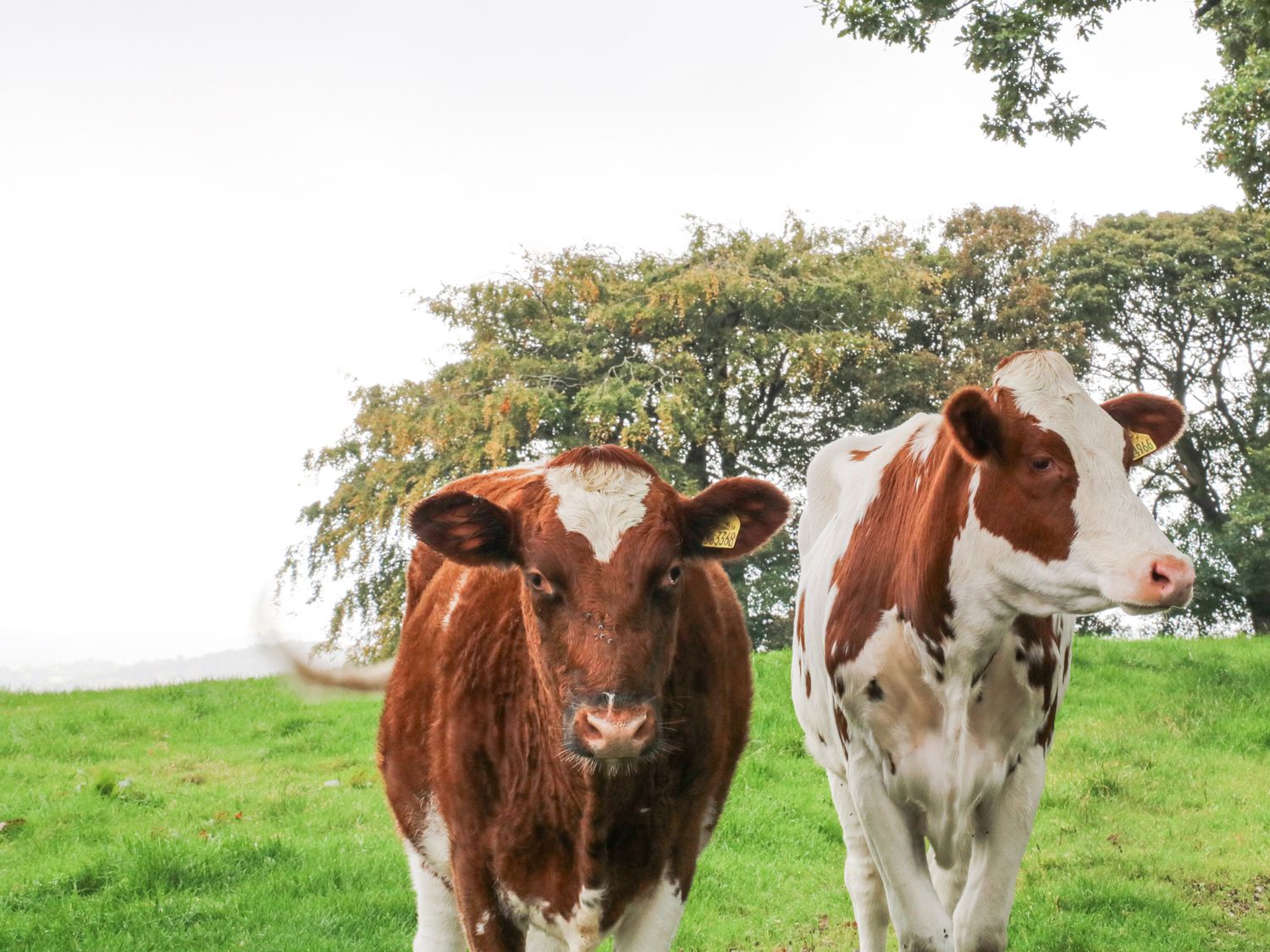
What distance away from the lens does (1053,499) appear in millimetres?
3957

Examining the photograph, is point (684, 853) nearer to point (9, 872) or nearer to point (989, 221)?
point (9, 872)

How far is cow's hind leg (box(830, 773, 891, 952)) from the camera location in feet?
18.0

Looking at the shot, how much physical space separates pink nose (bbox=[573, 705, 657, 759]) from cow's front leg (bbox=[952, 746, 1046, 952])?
204 cm

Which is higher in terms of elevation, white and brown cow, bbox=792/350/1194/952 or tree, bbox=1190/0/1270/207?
tree, bbox=1190/0/1270/207

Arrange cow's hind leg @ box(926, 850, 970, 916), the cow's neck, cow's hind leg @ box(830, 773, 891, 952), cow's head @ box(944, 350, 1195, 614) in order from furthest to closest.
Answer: cow's hind leg @ box(830, 773, 891, 952)
cow's hind leg @ box(926, 850, 970, 916)
the cow's neck
cow's head @ box(944, 350, 1195, 614)

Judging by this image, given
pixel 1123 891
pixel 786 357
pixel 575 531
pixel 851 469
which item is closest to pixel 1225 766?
pixel 1123 891

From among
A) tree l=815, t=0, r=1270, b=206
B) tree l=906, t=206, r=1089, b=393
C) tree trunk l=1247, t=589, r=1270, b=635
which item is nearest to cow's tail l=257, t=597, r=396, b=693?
tree l=815, t=0, r=1270, b=206

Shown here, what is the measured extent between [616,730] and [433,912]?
68.2 inches

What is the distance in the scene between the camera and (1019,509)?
4039 millimetres

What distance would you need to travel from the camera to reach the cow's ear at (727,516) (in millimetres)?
3646

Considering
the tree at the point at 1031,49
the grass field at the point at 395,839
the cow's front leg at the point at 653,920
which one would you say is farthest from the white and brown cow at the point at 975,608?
the tree at the point at 1031,49

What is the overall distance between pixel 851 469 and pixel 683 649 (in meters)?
2.37

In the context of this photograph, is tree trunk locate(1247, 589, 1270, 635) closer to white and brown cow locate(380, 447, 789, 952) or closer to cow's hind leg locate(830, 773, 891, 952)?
cow's hind leg locate(830, 773, 891, 952)

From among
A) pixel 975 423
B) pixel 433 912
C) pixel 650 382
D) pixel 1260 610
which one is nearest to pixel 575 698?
pixel 433 912
